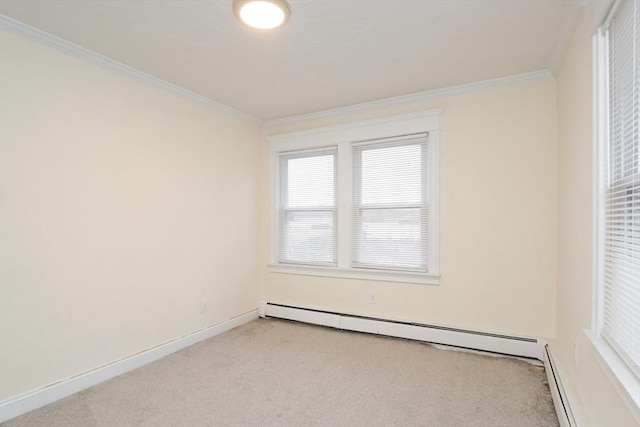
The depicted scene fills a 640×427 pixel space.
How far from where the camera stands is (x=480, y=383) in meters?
2.44

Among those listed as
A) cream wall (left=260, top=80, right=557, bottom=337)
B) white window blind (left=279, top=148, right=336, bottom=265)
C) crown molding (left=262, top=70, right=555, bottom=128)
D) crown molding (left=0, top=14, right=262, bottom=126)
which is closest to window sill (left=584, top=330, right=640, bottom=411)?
cream wall (left=260, top=80, right=557, bottom=337)

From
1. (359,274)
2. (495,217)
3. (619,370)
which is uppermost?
(495,217)

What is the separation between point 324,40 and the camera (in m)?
2.33

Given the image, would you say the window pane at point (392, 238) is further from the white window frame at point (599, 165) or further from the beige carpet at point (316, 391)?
the white window frame at point (599, 165)

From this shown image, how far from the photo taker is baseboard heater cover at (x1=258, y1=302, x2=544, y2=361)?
2873 millimetres

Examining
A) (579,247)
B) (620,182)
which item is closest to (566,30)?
(620,182)

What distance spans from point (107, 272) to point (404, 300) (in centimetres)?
278

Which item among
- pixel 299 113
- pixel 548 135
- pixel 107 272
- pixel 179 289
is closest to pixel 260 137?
pixel 299 113

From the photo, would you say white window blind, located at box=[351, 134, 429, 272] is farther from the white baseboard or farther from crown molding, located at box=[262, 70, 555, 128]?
the white baseboard

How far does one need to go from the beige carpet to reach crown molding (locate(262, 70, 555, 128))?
2.49 metres

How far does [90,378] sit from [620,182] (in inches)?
139

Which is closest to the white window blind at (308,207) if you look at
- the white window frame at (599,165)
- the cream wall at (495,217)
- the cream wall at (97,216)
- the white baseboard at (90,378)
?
the cream wall at (97,216)

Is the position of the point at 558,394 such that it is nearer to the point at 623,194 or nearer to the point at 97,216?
the point at 623,194

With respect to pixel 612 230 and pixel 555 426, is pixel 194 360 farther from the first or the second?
pixel 612 230
